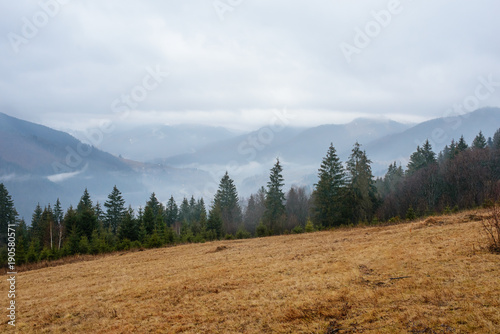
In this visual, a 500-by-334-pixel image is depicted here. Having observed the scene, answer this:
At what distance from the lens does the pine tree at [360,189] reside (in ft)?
165

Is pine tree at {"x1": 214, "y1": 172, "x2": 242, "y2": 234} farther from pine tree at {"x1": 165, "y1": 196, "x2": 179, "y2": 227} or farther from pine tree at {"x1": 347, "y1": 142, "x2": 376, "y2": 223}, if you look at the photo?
pine tree at {"x1": 347, "y1": 142, "x2": 376, "y2": 223}

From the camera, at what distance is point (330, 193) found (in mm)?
50344

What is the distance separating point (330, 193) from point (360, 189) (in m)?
5.47

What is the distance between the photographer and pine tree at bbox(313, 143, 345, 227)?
4984cm

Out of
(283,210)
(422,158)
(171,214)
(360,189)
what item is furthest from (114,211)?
(422,158)

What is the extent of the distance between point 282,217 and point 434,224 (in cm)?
4213

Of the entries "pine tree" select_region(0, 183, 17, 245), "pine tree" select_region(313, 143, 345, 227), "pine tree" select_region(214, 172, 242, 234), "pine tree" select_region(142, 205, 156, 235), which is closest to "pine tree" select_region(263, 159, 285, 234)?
"pine tree" select_region(313, 143, 345, 227)

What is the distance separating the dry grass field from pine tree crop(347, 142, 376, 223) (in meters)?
35.1

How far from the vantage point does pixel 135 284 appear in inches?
578

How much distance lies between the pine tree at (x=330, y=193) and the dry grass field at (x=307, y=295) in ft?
111

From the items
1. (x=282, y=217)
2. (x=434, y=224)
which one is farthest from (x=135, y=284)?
(x=282, y=217)

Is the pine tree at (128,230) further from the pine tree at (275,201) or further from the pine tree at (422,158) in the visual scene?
the pine tree at (422,158)

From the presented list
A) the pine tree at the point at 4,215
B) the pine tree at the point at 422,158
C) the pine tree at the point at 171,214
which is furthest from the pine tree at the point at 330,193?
the pine tree at the point at 4,215

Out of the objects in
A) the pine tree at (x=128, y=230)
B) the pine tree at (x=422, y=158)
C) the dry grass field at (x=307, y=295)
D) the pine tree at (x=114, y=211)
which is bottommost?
the dry grass field at (x=307, y=295)
